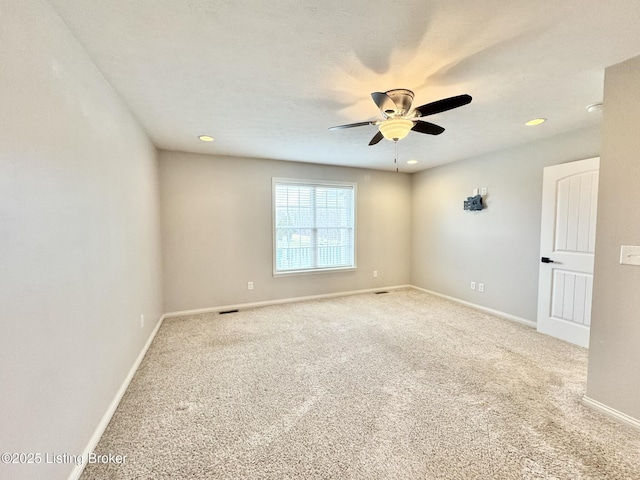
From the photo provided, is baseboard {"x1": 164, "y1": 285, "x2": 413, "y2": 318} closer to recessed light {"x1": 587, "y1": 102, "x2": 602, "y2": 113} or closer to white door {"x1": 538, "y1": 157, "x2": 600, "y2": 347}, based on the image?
white door {"x1": 538, "y1": 157, "x2": 600, "y2": 347}

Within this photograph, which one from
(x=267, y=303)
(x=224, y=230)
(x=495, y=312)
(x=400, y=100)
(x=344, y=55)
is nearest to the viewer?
(x=344, y=55)

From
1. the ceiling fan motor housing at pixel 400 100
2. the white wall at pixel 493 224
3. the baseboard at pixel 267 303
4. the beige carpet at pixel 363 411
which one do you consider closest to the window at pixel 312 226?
the baseboard at pixel 267 303

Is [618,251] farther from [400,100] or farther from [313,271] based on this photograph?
[313,271]

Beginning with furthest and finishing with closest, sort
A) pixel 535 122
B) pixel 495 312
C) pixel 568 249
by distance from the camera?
pixel 495 312 < pixel 568 249 < pixel 535 122

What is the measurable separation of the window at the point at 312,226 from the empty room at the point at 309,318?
105 centimetres

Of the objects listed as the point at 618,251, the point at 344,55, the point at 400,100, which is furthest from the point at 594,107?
the point at 344,55

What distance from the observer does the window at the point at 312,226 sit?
15.1ft

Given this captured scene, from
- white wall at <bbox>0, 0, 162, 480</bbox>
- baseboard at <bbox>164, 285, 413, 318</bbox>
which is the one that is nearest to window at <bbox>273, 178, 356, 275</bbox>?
baseboard at <bbox>164, 285, 413, 318</bbox>

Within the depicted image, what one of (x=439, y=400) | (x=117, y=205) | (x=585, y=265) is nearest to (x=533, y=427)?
(x=439, y=400)

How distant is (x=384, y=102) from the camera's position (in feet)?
→ 6.13

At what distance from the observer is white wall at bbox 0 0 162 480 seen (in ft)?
3.37

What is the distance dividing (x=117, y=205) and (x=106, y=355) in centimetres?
113

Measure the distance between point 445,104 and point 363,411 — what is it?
7.24ft

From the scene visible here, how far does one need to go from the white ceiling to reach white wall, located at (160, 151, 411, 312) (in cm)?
124
